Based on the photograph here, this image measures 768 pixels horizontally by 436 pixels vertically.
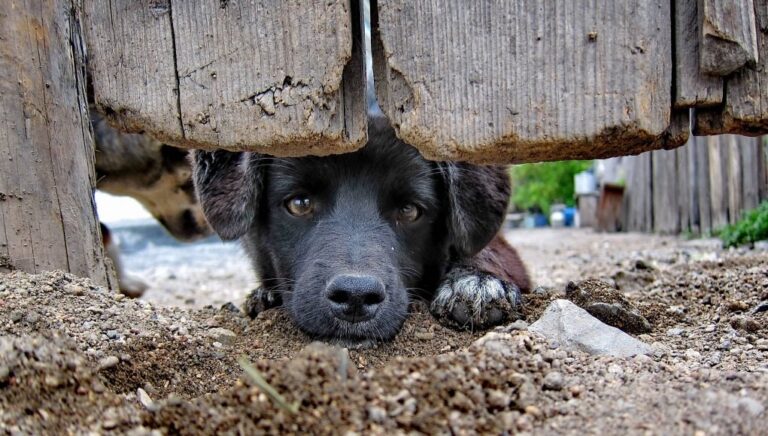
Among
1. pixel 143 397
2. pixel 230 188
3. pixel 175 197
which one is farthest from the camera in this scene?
pixel 175 197

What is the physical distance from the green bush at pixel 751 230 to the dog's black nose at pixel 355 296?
19.0 feet

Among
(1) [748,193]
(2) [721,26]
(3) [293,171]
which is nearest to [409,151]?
(3) [293,171]

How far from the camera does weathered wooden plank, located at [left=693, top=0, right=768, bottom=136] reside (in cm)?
215

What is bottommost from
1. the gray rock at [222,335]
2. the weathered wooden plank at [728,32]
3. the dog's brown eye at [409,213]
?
the gray rock at [222,335]

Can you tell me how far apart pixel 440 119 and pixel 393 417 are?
39.8 inches

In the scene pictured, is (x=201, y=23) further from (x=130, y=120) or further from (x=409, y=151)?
(x=409, y=151)

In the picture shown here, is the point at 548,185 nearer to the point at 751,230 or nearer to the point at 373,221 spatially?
the point at 751,230

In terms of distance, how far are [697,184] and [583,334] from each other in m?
9.03

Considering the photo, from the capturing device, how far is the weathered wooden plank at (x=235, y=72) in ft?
7.51

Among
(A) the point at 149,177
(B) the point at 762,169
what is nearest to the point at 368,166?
(A) the point at 149,177

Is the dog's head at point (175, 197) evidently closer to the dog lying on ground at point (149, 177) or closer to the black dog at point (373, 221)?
the dog lying on ground at point (149, 177)

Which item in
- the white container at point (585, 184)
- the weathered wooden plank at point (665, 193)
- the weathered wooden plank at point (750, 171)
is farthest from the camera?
the white container at point (585, 184)

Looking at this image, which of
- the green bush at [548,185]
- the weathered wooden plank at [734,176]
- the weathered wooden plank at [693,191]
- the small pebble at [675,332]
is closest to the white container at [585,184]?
the green bush at [548,185]

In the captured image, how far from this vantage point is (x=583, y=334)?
2328 millimetres
